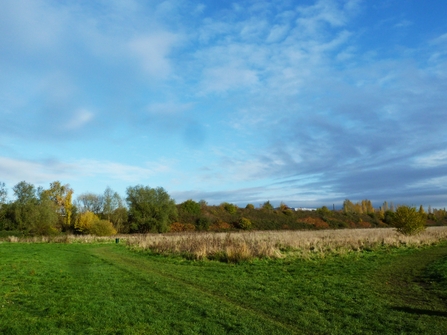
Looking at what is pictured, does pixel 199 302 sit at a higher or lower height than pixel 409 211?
lower

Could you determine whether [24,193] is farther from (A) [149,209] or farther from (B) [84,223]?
(A) [149,209]

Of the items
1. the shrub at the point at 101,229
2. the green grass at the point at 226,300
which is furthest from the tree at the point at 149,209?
the green grass at the point at 226,300

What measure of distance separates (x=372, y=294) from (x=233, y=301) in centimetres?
382

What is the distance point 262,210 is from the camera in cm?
8281

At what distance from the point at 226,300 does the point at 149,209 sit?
1920 inches

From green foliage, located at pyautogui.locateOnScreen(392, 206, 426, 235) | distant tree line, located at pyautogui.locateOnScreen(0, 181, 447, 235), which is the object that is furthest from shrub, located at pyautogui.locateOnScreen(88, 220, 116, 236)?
green foliage, located at pyautogui.locateOnScreen(392, 206, 426, 235)

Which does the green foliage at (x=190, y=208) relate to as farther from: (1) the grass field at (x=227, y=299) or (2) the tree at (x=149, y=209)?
(1) the grass field at (x=227, y=299)

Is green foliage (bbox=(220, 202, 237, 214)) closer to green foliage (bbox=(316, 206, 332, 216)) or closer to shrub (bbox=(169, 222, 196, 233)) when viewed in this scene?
shrub (bbox=(169, 222, 196, 233))

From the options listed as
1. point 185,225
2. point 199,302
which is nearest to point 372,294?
point 199,302

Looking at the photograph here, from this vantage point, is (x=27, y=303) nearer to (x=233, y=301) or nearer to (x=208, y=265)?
(x=233, y=301)

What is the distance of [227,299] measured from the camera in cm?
885

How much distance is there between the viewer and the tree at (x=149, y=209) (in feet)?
181

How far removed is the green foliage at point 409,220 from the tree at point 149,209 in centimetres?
3575

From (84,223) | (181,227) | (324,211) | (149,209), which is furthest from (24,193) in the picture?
(324,211)
